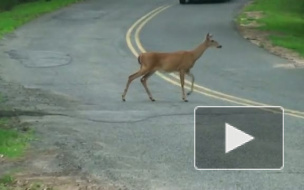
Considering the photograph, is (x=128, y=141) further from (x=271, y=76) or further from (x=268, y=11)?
(x=268, y=11)

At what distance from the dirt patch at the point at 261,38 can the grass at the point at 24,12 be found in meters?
8.20

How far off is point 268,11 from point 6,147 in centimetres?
2315

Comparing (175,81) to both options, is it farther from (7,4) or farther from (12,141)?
(7,4)

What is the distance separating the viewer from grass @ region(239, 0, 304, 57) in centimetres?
2277

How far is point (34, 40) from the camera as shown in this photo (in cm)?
2339

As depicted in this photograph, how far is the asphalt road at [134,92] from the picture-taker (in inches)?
345

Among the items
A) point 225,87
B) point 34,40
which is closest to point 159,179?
point 225,87

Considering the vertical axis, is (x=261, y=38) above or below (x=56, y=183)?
below

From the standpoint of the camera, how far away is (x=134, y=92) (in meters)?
14.9
